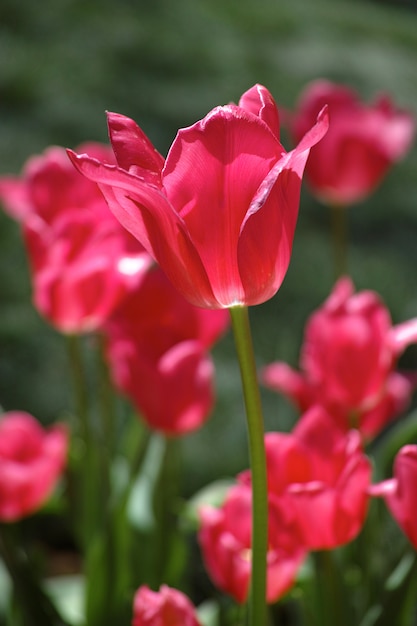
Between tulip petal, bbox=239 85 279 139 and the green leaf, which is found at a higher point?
tulip petal, bbox=239 85 279 139

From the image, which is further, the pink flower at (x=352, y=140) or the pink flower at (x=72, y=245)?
the pink flower at (x=352, y=140)

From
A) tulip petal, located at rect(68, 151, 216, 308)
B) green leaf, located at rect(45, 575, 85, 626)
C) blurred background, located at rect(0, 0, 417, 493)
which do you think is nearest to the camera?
tulip petal, located at rect(68, 151, 216, 308)

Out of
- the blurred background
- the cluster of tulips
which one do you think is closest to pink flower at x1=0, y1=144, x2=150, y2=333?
the cluster of tulips

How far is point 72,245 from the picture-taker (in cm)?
40

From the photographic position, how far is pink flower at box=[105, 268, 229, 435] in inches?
16.2

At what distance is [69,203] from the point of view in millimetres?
430

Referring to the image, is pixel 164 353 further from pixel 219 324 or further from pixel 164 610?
pixel 164 610

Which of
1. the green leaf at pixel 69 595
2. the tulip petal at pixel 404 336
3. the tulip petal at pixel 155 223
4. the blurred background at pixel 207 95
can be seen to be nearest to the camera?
the tulip petal at pixel 155 223

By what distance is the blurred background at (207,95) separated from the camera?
916 millimetres

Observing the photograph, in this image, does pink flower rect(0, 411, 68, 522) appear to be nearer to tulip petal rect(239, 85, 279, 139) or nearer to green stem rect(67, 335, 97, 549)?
green stem rect(67, 335, 97, 549)

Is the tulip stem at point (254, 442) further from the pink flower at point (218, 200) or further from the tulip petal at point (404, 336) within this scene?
the tulip petal at point (404, 336)

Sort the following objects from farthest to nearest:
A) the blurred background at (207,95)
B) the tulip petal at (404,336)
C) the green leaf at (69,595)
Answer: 1. the blurred background at (207,95)
2. the green leaf at (69,595)
3. the tulip petal at (404,336)

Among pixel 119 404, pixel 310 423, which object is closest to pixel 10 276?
pixel 119 404

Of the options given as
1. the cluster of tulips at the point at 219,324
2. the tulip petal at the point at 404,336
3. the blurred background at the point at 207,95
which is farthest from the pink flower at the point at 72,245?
the blurred background at the point at 207,95
